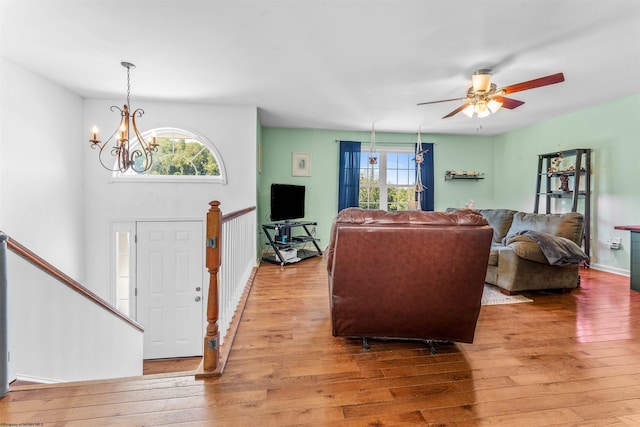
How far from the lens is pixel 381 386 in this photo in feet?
5.24

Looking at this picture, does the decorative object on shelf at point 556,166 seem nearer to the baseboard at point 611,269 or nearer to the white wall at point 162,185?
the baseboard at point 611,269

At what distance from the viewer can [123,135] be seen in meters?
2.82

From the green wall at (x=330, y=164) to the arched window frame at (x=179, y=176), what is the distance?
45.4 inches

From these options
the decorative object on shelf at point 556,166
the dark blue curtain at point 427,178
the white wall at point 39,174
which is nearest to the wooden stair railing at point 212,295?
the white wall at point 39,174

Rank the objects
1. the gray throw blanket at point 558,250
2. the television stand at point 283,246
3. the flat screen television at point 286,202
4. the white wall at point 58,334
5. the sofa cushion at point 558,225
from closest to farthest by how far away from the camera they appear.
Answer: the white wall at point 58,334 → the gray throw blanket at point 558,250 → the sofa cushion at point 558,225 → the television stand at point 283,246 → the flat screen television at point 286,202

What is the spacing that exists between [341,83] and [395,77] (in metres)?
0.61

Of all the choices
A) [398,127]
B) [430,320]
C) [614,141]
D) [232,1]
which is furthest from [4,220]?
[614,141]

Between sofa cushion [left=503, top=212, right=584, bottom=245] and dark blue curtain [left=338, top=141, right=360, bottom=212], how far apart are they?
2676 mm

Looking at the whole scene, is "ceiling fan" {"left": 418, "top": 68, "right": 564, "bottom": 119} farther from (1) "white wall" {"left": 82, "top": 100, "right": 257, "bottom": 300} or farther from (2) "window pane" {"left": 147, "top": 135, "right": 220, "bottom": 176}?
(2) "window pane" {"left": 147, "top": 135, "right": 220, "bottom": 176}

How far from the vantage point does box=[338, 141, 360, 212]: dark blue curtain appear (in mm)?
5574

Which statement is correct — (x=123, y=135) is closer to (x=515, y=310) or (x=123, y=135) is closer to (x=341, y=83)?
(x=341, y=83)

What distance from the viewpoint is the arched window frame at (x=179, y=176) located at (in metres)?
4.04

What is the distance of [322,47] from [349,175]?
3182mm

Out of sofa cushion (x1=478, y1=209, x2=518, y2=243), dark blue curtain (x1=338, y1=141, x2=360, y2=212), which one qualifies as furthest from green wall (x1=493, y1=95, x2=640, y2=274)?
dark blue curtain (x1=338, y1=141, x2=360, y2=212)
